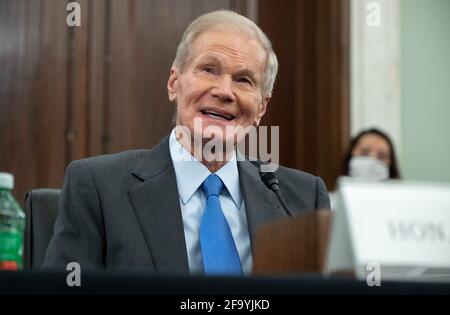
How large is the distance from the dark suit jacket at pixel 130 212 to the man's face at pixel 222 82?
0.44 ft

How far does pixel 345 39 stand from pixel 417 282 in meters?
3.26

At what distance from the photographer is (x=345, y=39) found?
414 cm

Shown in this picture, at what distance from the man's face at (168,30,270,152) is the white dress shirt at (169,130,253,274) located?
3.4 inches

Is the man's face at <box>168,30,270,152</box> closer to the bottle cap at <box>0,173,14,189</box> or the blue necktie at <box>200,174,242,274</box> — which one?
the blue necktie at <box>200,174,242,274</box>

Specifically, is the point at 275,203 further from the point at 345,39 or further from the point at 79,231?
the point at 345,39

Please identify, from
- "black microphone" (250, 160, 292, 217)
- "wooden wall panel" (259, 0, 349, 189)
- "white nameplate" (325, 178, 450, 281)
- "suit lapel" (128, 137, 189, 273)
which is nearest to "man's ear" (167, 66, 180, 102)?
"suit lapel" (128, 137, 189, 273)

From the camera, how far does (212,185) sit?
1864 millimetres

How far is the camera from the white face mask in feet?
11.4

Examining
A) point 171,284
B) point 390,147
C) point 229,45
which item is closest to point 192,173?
point 229,45

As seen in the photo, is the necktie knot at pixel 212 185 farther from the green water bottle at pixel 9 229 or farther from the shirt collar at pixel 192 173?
the green water bottle at pixel 9 229

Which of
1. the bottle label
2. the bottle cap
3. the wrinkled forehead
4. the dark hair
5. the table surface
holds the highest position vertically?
the wrinkled forehead

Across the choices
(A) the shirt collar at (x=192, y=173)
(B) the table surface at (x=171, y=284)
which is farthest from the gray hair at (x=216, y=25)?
(B) the table surface at (x=171, y=284)

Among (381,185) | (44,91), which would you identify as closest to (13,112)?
(44,91)

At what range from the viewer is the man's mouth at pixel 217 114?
6.64 ft
